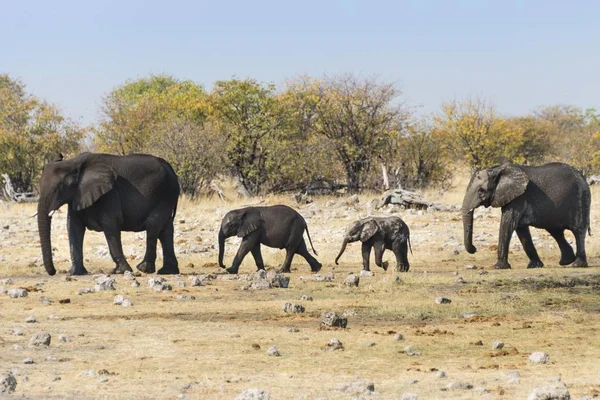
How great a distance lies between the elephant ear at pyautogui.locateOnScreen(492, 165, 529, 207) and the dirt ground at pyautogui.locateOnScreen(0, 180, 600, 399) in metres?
1.43

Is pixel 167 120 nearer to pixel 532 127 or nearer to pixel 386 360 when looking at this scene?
pixel 532 127

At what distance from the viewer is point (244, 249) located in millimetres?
21172

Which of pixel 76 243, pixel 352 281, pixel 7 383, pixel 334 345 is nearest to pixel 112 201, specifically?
pixel 76 243

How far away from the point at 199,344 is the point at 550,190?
11.3 meters

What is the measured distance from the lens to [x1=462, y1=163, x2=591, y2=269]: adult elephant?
2183cm

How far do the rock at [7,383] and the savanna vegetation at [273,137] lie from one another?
94.7 ft

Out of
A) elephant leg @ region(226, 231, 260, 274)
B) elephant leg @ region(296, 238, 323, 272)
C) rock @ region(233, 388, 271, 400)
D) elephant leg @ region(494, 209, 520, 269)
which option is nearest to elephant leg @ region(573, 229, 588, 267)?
elephant leg @ region(494, 209, 520, 269)

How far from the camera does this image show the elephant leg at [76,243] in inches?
804

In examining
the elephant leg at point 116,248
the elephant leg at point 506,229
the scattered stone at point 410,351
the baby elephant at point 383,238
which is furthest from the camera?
the elephant leg at point 506,229

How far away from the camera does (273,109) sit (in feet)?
138

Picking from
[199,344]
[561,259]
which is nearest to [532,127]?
[561,259]

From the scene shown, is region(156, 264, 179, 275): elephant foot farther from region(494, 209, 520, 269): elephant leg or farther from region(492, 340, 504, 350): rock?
region(492, 340, 504, 350): rock

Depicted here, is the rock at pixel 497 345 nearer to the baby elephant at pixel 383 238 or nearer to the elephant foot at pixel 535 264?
the baby elephant at pixel 383 238

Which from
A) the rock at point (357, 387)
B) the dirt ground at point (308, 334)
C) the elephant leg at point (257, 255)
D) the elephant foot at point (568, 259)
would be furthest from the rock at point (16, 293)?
the elephant foot at point (568, 259)
